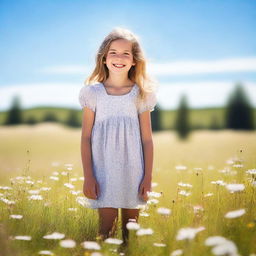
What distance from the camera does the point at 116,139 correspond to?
3631mm

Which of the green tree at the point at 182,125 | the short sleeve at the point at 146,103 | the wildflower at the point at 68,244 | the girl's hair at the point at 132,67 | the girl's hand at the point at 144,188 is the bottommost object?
the green tree at the point at 182,125

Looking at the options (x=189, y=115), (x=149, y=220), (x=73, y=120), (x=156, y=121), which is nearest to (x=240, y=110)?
(x=189, y=115)

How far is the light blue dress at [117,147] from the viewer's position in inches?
141

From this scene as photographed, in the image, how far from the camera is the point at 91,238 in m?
3.87

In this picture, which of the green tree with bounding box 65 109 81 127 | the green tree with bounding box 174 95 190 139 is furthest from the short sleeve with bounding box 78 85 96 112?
the green tree with bounding box 65 109 81 127

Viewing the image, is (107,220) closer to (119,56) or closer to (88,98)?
(88,98)

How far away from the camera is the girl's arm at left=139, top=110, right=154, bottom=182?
363cm

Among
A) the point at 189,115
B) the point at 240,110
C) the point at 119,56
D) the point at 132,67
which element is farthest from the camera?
the point at 189,115

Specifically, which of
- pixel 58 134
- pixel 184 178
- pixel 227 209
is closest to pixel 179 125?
pixel 58 134

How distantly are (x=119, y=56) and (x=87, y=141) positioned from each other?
793mm

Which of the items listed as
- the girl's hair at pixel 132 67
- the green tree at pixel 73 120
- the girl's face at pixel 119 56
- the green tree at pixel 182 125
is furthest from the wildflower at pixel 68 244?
the green tree at pixel 73 120

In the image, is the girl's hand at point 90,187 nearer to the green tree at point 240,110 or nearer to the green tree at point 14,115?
the green tree at point 240,110

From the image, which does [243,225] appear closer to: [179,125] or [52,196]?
[52,196]

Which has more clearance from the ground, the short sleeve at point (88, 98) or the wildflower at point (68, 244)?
the short sleeve at point (88, 98)
